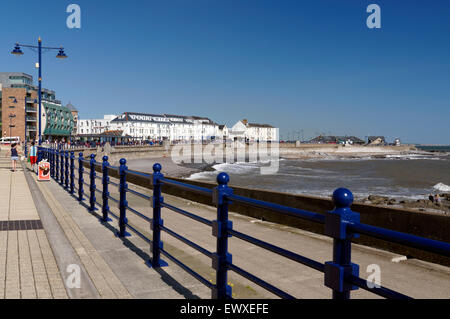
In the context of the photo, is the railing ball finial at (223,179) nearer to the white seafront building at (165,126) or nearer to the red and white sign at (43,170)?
the red and white sign at (43,170)

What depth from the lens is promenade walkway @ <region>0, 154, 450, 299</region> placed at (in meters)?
4.28

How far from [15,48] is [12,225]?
17352 millimetres

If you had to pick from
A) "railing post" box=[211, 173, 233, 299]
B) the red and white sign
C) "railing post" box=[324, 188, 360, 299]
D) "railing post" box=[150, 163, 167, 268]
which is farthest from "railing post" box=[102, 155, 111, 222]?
the red and white sign

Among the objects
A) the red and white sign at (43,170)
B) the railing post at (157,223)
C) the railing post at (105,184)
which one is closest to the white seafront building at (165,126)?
the red and white sign at (43,170)

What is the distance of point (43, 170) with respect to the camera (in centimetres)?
1480

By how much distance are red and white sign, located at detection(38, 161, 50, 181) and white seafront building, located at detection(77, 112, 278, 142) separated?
111078 millimetres

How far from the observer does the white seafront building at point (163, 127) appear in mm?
139250
